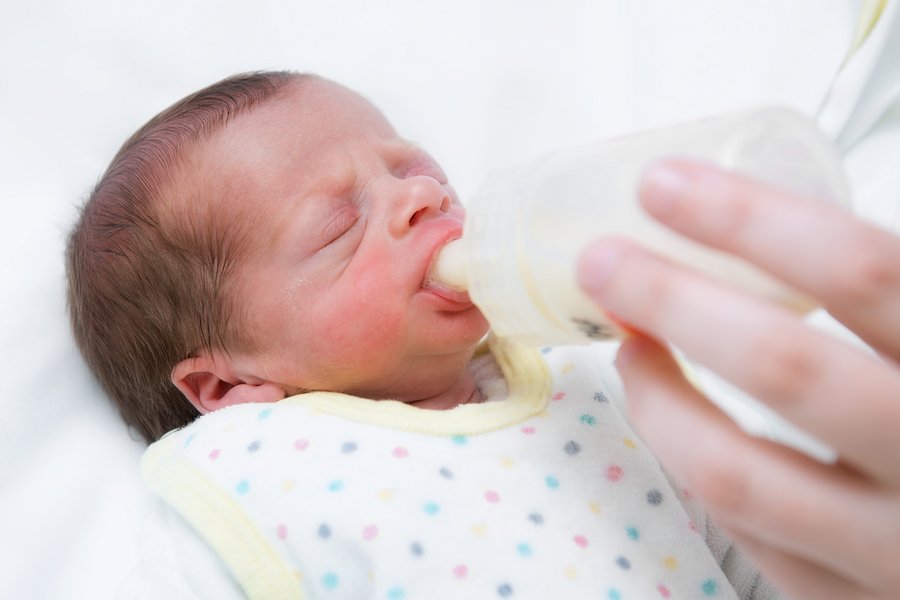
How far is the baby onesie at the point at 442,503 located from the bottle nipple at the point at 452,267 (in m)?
0.19

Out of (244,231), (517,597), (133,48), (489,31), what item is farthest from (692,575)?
(133,48)

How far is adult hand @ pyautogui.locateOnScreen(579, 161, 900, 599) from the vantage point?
1.95 feet

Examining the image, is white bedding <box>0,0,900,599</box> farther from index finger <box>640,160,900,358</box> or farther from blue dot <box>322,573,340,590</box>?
index finger <box>640,160,900,358</box>

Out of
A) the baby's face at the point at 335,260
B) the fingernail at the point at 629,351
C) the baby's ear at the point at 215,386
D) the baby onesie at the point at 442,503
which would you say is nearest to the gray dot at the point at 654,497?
the baby onesie at the point at 442,503

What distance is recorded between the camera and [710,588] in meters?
1.09

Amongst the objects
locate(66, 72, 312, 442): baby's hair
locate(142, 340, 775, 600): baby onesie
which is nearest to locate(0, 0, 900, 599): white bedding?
locate(66, 72, 312, 442): baby's hair

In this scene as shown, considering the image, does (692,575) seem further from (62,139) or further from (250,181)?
(62,139)

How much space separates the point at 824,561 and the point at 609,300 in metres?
0.26

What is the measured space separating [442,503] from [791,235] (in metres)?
0.63

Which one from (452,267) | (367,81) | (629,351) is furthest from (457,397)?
(367,81)

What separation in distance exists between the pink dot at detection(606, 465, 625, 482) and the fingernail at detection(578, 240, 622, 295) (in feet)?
1.77

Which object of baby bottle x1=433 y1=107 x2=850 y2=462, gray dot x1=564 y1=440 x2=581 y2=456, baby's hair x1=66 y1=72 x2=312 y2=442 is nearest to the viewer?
baby bottle x1=433 y1=107 x2=850 y2=462

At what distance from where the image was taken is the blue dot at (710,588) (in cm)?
109

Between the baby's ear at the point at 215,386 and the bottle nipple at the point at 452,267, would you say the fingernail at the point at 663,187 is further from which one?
the baby's ear at the point at 215,386
